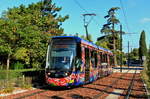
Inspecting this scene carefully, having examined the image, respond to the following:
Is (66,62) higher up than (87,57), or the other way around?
(87,57)

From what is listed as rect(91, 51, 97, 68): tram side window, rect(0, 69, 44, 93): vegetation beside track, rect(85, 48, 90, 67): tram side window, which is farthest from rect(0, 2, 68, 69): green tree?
rect(85, 48, 90, 67): tram side window

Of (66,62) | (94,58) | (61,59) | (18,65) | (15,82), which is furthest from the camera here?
(18,65)

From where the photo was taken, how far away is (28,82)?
18406 mm

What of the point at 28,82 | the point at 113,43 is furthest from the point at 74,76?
the point at 113,43

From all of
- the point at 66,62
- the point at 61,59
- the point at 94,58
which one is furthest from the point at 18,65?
the point at 66,62

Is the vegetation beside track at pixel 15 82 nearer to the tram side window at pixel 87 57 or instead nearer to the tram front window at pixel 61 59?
the tram front window at pixel 61 59

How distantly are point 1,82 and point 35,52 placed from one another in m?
16.3

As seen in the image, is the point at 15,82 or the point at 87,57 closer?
the point at 15,82

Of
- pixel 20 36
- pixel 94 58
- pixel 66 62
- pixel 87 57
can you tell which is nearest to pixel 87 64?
pixel 87 57

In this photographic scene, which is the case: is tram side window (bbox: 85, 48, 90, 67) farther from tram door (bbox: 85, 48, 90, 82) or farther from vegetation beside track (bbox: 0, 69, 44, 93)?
vegetation beside track (bbox: 0, 69, 44, 93)

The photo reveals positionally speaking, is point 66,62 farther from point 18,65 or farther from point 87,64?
point 18,65

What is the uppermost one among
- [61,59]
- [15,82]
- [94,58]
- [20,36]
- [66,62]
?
[20,36]

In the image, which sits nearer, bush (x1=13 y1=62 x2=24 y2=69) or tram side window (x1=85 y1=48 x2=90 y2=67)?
tram side window (x1=85 y1=48 x2=90 y2=67)

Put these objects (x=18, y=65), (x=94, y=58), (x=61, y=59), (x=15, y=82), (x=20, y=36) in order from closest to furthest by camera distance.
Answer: (x=61, y=59) → (x=15, y=82) → (x=94, y=58) → (x=20, y=36) → (x=18, y=65)
